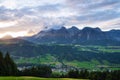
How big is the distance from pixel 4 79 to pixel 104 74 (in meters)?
50.2

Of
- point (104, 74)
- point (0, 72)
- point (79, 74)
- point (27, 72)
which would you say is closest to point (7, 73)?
point (0, 72)

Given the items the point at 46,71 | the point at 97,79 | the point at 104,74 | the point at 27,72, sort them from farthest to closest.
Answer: the point at 46,71 → the point at 27,72 → the point at 104,74 → the point at 97,79

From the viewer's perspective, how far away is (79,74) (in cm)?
12494

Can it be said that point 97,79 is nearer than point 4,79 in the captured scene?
No

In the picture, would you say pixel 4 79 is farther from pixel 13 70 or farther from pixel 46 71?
pixel 46 71

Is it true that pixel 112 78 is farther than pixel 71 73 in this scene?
No

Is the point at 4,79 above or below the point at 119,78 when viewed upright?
above

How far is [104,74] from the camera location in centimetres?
11781

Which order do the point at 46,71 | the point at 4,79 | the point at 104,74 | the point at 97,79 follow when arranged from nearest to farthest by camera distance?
the point at 4,79, the point at 97,79, the point at 104,74, the point at 46,71

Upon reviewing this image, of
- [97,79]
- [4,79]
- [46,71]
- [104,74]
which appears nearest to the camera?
[4,79]

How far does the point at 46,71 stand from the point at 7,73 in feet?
108

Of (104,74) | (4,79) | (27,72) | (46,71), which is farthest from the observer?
(46,71)

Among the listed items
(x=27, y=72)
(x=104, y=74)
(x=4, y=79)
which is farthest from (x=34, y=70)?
(x=4, y=79)

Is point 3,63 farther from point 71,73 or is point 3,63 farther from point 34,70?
point 71,73
